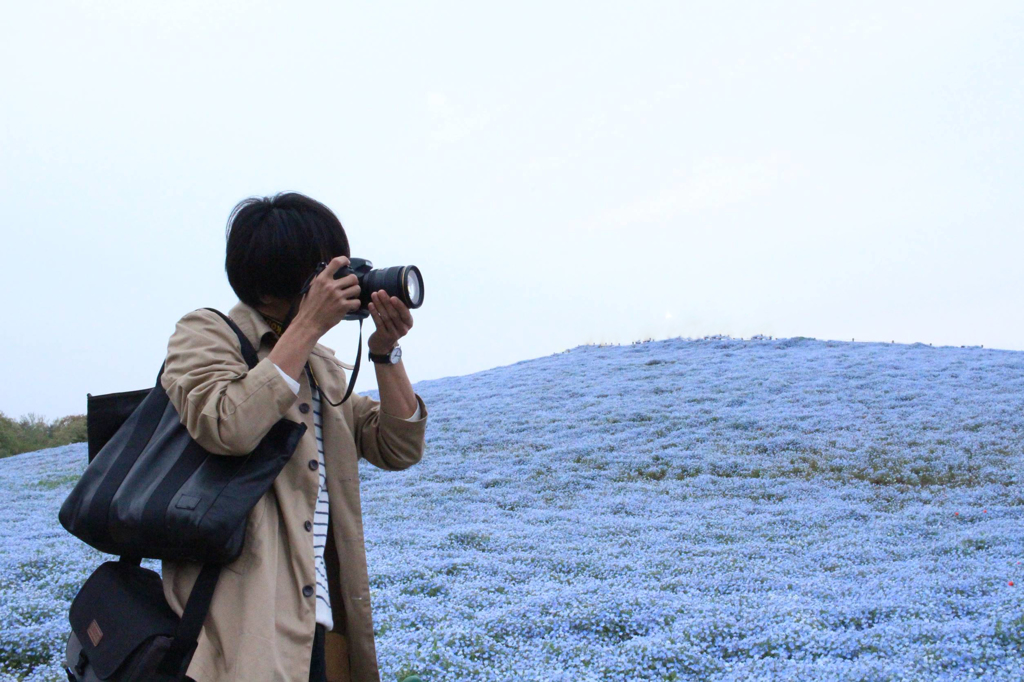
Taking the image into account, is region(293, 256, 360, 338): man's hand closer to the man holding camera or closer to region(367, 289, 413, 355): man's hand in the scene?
the man holding camera

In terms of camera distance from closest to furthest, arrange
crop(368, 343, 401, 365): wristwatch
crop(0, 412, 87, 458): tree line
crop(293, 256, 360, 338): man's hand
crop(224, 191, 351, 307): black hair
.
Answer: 1. crop(293, 256, 360, 338): man's hand
2. crop(224, 191, 351, 307): black hair
3. crop(368, 343, 401, 365): wristwatch
4. crop(0, 412, 87, 458): tree line

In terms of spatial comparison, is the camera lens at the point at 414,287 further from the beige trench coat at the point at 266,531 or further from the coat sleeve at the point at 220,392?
the coat sleeve at the point at 220,392

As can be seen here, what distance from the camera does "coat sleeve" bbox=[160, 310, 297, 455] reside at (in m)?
1.86

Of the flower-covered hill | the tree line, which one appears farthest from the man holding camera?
the tree line

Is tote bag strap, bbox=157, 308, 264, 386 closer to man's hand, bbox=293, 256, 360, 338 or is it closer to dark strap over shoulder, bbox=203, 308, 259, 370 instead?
dark strap over shoulder, bbox=203, 308, 259, 370

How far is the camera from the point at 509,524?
10398 millimetres

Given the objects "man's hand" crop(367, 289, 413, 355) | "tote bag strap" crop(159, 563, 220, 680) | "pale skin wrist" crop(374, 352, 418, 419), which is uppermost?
"man's hand" crop(367, 289, 413, 355)

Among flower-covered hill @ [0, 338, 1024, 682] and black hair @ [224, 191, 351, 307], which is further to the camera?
flower-covered hill @ [0, 338, 1024, 682]

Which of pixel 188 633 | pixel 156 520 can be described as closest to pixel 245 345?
pixel 156 520

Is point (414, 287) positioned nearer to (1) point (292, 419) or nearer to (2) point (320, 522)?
(1) point (292, 419)

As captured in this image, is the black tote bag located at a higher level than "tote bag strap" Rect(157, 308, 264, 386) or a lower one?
lower

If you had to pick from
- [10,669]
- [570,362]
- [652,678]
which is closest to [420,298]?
[652,678]

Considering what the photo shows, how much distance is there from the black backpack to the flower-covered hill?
3.42 meters

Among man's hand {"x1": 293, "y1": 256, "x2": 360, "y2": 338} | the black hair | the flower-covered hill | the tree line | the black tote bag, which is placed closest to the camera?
the black tote bag
